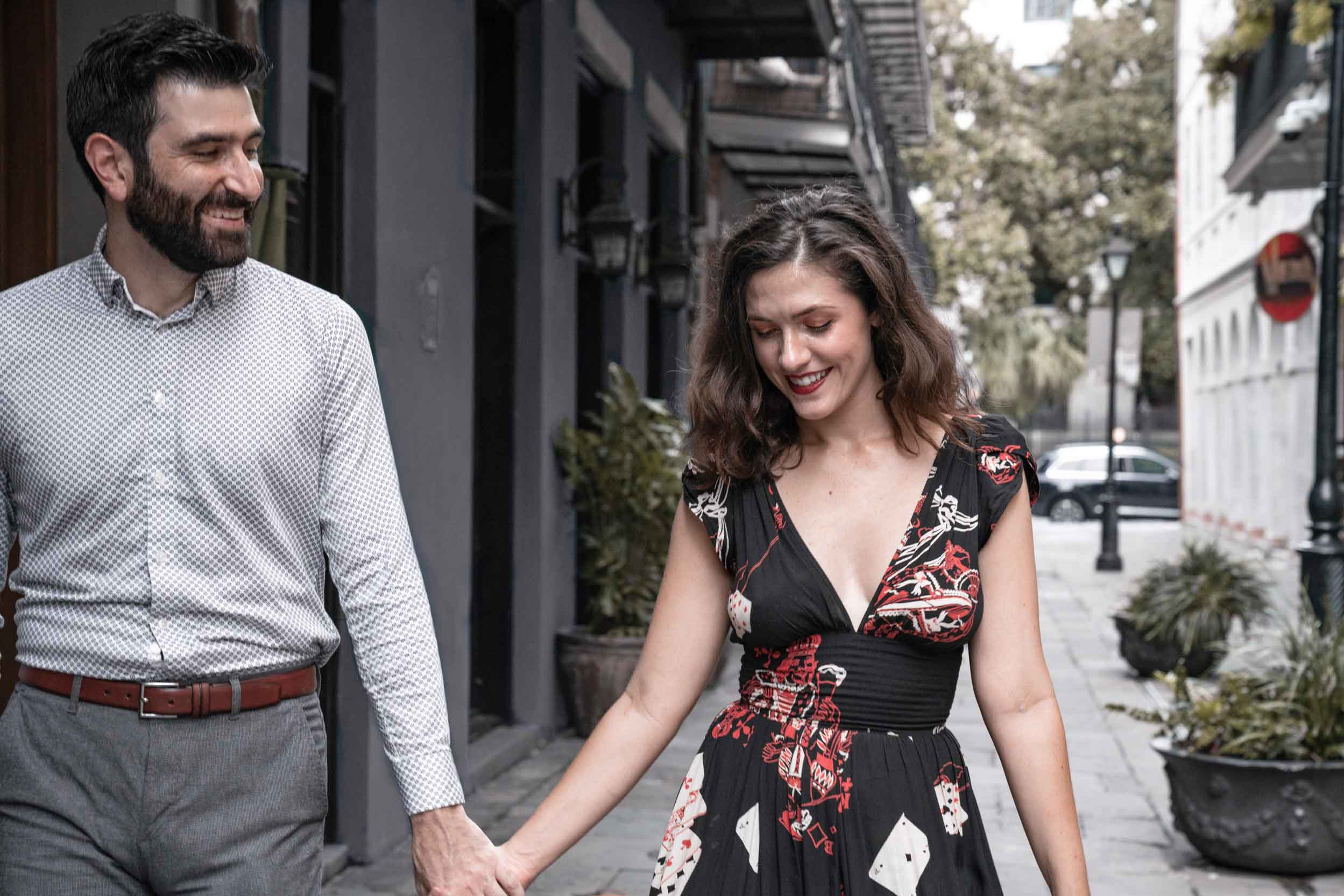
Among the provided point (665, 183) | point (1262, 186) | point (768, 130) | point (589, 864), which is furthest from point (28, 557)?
point (1262, 186)

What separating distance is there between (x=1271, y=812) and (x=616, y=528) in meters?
3.89

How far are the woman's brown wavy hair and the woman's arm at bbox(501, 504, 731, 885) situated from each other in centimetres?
17

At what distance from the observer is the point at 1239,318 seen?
1068 inches

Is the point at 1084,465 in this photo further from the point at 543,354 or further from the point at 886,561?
the point at 886,561

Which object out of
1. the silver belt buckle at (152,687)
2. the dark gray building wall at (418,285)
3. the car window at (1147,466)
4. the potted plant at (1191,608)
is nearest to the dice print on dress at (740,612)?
the silver belt buckle at (152,687)

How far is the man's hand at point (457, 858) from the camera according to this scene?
267 cm

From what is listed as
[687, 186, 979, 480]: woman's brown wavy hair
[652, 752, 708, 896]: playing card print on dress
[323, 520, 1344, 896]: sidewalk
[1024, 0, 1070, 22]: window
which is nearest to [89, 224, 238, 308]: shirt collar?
[687, 186, 979, 480]: woman's brown wavy hair

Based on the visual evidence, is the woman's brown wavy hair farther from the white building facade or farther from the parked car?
the parked car

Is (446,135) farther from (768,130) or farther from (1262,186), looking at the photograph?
(1262,186)

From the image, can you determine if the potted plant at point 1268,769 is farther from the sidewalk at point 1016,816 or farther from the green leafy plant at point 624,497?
the green leafy plant at point 624,497

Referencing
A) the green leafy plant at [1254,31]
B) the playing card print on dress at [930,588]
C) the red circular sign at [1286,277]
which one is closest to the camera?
the playing card print on dress at [930,588]

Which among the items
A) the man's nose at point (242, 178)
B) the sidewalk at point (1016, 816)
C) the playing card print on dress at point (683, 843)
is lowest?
the sidewalk at point (1016, 816)

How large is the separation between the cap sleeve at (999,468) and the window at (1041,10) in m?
64.7

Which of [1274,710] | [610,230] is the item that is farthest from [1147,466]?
[1274,710]
